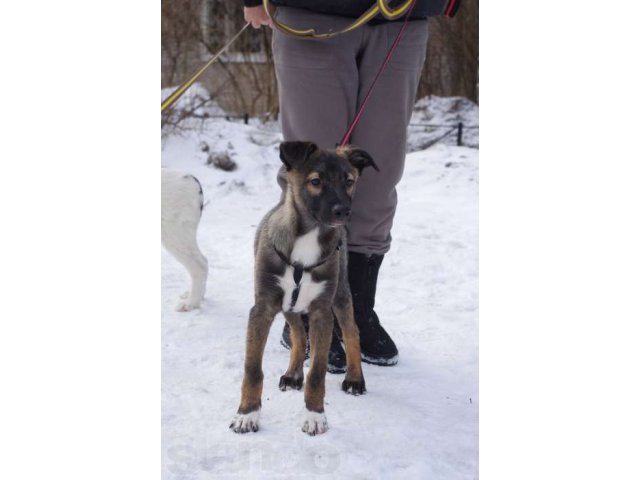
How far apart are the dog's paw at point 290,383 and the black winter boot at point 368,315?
0.49m

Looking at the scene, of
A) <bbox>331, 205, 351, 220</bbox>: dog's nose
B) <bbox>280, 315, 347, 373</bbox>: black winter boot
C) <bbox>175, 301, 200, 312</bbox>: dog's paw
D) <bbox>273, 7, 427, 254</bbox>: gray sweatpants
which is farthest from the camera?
<bbox>175, 301, 200, 312</bbox>: dog's paw

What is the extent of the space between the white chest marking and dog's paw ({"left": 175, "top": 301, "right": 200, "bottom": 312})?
1.58 metres

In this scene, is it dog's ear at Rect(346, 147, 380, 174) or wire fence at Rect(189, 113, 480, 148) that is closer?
dog's ear at Rect(346, 147, 380, 174)

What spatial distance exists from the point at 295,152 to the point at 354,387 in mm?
1135

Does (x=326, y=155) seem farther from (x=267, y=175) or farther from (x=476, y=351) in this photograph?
(x=267, y=175)

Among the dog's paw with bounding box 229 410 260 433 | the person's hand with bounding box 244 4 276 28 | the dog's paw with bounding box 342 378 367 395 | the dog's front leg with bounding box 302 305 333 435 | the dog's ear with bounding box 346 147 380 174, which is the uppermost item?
the person's hand with bounding box 244 4 276 28

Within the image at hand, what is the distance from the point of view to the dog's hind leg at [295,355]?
2.86 meters

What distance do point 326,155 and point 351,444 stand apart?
1082mm

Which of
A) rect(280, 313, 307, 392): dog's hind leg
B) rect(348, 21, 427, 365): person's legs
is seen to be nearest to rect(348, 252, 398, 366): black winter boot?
rect(348, 21, 427, 365): person's legs

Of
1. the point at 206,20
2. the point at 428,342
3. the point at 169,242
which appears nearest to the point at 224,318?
the point at 169,242

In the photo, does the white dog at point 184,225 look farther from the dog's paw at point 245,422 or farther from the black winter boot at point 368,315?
the dog's paw at point 245,422

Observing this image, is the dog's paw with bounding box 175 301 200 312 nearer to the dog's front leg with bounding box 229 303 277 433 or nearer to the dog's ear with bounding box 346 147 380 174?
the dog's front leg with bounding box 229 303 277 433

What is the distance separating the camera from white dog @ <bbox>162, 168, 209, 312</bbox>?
158 inches

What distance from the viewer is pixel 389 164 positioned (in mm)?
2955
